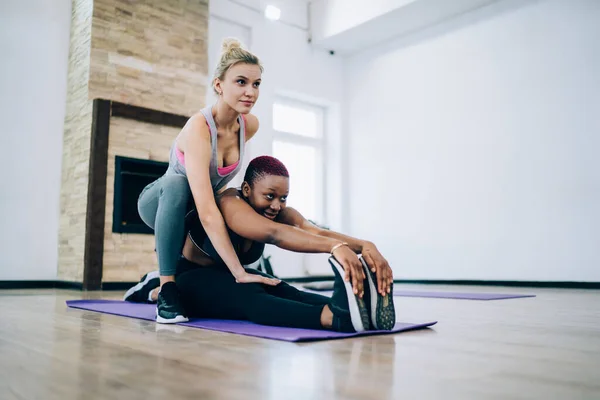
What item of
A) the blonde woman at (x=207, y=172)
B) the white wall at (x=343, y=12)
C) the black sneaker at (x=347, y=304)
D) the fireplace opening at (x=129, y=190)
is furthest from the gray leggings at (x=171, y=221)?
the white wall at (x=343, y=12)

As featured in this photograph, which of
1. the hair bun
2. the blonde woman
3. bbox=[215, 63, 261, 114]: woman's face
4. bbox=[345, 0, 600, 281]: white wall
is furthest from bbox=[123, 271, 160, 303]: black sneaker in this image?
bbox=[345, 0, 600, 281]: white wall

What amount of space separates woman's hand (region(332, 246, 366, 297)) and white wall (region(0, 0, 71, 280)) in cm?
372

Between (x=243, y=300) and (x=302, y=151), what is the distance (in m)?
4.97

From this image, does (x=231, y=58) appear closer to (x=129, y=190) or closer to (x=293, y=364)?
(x=293, y=364)

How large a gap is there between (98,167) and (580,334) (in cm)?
365

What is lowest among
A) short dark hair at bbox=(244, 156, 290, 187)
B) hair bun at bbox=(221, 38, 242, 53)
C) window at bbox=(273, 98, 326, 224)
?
short dark hair at bbox=(244, 156, 290, 187)

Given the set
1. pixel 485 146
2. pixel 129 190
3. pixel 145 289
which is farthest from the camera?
pixel 485 146

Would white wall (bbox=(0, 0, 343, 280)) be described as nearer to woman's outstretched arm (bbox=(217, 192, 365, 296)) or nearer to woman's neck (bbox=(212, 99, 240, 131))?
woman's neck (bbox=(212, 99, 240, 131))

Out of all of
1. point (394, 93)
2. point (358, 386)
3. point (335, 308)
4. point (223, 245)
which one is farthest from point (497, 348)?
point (394, 93)

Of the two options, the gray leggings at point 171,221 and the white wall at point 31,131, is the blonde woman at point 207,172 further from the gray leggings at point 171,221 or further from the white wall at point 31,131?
the white wall at point 31,131

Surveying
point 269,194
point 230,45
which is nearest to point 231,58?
point 230,45

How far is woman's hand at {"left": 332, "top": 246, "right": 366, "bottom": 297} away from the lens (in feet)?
4.49

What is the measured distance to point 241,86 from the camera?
1.86 m

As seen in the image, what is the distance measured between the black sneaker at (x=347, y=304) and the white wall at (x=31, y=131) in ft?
12.1
